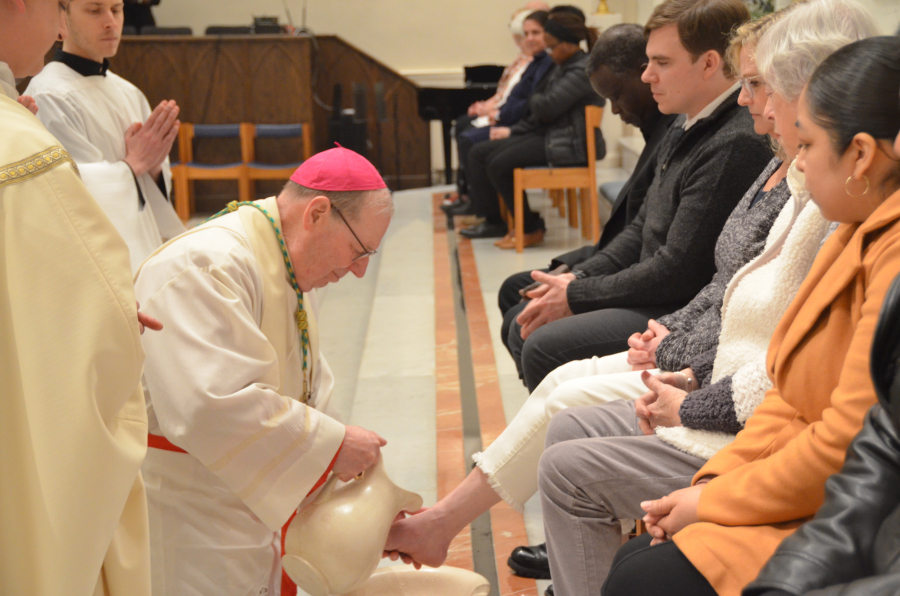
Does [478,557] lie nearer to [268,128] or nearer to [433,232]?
[433,232]

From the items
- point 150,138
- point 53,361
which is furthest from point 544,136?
point 53,361

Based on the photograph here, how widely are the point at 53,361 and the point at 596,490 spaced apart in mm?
1036

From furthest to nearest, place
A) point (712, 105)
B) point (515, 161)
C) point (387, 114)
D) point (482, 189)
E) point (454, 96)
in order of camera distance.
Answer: point (387, 114) → point (454, 96) → point (482, 189) → point (515, 161) → point (712, 105)

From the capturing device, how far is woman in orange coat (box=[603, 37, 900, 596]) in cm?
122

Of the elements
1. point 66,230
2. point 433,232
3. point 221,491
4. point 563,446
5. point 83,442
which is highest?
point 66,230

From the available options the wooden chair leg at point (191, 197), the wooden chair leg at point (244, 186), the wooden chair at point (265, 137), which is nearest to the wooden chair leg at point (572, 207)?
the wooden chair at point (265, 137)

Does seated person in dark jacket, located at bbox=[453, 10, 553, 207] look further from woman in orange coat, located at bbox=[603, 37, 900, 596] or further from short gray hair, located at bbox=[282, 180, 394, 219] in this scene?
woman in orange coat, located at bbox=[603, 37, 900, 596]

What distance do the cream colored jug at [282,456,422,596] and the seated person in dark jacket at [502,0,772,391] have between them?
0.81 meters

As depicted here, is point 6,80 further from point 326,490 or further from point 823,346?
point 823,346

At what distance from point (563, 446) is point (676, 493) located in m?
0.34

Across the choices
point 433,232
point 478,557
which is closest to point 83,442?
point 478,557

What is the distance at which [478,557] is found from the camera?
94.0 inches

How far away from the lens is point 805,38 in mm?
1714

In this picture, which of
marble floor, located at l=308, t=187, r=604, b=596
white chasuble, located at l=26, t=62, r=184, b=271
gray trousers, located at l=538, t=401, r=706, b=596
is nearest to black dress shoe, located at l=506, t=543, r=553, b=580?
marble floor, located at l=308, t=187, r=604, b=596
